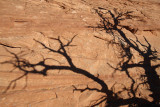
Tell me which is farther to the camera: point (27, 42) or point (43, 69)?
point (27, 42)

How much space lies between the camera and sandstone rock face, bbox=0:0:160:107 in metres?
1.88

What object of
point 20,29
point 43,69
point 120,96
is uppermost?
point 20,29

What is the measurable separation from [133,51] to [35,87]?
2.79 m

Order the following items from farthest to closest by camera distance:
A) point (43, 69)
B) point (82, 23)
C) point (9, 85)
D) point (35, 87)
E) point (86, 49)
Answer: point (82, 23), point (86, 49), point (43, 69), point (35, 87), point (9, 85)

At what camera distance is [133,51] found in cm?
309

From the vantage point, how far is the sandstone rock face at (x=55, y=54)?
188 centimetres

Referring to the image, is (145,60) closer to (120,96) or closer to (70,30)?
(120,96)

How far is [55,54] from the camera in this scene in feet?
7.63

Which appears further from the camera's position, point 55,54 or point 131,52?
point 131,52

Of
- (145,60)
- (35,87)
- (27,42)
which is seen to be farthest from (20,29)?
(145,60)

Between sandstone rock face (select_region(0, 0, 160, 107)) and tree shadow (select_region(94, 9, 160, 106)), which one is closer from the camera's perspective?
sandstone rock face (select_region(0, 0, 160, 107))

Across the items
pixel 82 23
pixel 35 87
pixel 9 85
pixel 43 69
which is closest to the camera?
pixel 9 85

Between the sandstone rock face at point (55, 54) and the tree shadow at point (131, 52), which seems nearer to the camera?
the sandstone rock face at point (55, 54)

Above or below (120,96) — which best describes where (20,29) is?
above
